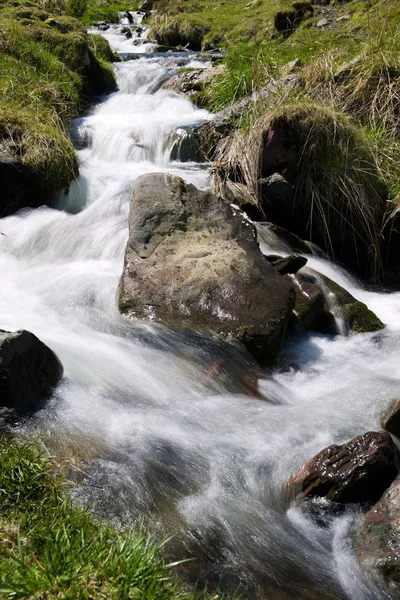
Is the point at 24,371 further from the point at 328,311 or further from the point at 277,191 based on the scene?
the point at 277,191

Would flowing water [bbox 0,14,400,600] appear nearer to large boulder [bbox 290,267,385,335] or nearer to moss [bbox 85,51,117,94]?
large boulder [bbox 290,267,385,335]

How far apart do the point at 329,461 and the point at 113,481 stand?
1.40 meters

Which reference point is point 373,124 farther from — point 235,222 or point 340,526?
point 340,526

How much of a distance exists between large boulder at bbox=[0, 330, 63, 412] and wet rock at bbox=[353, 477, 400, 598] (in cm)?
219

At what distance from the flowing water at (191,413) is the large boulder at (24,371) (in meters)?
0.14

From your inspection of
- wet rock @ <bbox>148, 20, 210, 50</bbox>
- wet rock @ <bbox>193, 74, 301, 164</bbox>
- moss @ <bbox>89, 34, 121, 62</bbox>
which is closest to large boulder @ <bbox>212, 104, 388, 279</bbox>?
wet rock @ <bbox>193, 74, 301, 164</bbox>

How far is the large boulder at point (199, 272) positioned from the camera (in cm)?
567

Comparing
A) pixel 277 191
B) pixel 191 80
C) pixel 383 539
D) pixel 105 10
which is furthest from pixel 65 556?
pixel 105 10

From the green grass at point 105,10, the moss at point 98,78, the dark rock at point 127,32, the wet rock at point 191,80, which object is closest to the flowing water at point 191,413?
the wet rock at point 191,80

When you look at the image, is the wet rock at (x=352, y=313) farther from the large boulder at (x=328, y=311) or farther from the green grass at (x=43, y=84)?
the green grass at (x=43, y=84)

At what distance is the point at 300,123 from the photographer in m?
8.29

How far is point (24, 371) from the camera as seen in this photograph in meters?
3.90

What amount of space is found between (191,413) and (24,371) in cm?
126

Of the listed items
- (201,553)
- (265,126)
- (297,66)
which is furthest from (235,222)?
(297,66)
